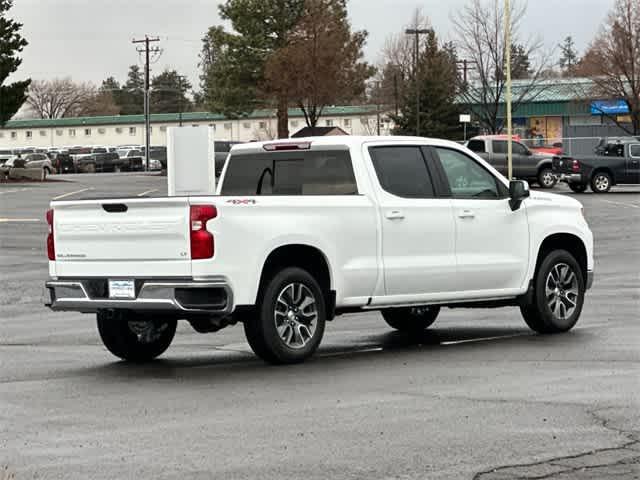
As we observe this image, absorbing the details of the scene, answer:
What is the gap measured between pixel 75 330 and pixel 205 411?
20.1ft

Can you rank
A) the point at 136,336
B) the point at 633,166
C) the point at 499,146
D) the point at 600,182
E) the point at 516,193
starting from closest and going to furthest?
1. the point at 136,336
2. the point at 516,193
3. the point at 600,182
4. the point at 633,166
5. the point at 499,146

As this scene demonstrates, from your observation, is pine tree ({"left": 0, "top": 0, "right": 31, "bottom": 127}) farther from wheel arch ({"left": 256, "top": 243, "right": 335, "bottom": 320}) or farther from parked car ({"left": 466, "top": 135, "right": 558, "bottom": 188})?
wheel arch ({"left": 256, "top": 243, "right": 335, "bottom": 320})

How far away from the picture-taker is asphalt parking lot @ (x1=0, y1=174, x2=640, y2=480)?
7496 millimetres

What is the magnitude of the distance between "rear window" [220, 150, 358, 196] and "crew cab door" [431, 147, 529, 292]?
1.11m

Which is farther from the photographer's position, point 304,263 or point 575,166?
point 575,166

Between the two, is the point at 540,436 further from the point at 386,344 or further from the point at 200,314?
the point at 386,344

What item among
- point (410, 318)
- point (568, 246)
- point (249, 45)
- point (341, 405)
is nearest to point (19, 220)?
point (410, 318)

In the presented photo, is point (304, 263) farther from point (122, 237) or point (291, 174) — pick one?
point (122, 237)

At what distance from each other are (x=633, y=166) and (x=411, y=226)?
40.2 meters

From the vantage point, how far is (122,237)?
1138cm

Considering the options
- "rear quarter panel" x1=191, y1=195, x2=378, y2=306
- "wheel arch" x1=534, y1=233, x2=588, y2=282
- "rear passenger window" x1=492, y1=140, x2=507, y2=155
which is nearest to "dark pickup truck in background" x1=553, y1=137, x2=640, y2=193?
"rear passenger window" x1=492, y1=140, x2=507, y2=155

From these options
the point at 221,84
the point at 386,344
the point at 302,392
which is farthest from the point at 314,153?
the point at 221,84

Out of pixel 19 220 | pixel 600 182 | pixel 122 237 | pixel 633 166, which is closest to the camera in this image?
pixel 122 237

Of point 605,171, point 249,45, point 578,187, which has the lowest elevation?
point 578,187
